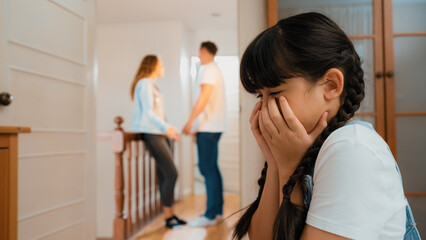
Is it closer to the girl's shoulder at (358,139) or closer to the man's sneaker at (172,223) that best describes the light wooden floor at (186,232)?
the man's sneaker at (172,223)

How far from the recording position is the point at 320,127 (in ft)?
2.39

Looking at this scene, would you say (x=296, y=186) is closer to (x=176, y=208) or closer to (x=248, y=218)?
(x=248, y=218)

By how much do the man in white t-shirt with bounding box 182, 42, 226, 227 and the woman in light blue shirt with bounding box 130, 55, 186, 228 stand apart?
227 mm

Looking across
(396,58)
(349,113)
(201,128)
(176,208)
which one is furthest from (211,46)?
(349,113)

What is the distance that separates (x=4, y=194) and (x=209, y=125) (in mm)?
2170

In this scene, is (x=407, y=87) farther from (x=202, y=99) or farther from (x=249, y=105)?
(x=202, y=99)

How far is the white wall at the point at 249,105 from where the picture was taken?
206cm

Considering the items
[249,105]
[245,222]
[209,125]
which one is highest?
[249,105]

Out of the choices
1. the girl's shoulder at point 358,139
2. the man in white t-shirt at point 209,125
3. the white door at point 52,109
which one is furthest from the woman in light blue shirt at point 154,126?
the girl's shoulder at point 358,139

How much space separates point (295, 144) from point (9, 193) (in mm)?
867

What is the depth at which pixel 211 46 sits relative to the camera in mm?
3338

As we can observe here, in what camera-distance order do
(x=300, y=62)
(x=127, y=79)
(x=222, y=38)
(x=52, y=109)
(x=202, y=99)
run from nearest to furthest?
(x=300, y=62)
(x=52, y=109)
(x=202, y=99)
(x=127, y=79)
(x=222, y=38)

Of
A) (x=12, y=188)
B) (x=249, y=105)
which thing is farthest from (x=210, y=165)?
(x=12, y=188)

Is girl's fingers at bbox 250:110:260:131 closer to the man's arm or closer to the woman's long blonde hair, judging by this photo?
the man's arm
